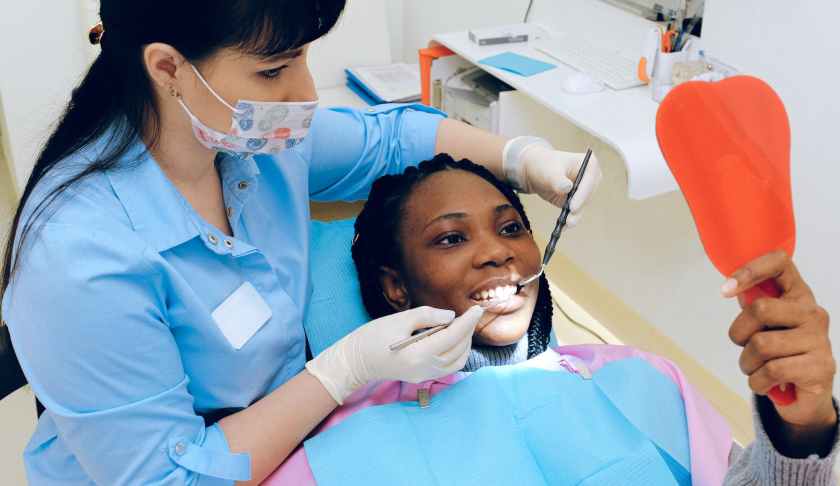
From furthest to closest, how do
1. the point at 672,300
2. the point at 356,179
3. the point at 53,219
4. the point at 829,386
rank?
1. the point at 672,300
2. the point at 356,179
3. the point at 53,219
4. the point at 829,386

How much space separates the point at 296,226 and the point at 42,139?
472 millimetres

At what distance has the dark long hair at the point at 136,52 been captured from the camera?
0.98 meters

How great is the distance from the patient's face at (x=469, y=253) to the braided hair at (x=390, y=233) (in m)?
0.04

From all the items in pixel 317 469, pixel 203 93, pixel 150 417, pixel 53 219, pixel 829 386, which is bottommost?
pixel 317 469

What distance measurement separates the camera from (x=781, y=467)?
0.89m

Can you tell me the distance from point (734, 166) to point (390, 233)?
0.81 m

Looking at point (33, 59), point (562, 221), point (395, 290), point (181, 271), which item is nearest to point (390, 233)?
point (395, 290)

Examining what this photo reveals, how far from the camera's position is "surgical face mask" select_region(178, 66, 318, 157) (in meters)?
1.11

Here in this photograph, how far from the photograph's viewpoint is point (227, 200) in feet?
4.18

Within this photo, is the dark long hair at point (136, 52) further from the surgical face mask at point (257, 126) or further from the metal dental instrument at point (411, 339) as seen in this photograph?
the metal dental instrument at point (411, 339)

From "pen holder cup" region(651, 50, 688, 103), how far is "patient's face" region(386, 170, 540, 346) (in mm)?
943

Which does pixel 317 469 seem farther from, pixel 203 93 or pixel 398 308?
pixel 203 93

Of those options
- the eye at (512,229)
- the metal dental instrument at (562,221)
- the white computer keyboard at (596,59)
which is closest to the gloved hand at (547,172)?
the metal dental instrument at (562,221)

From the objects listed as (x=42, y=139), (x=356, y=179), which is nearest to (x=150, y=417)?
(x=42, y=139)
